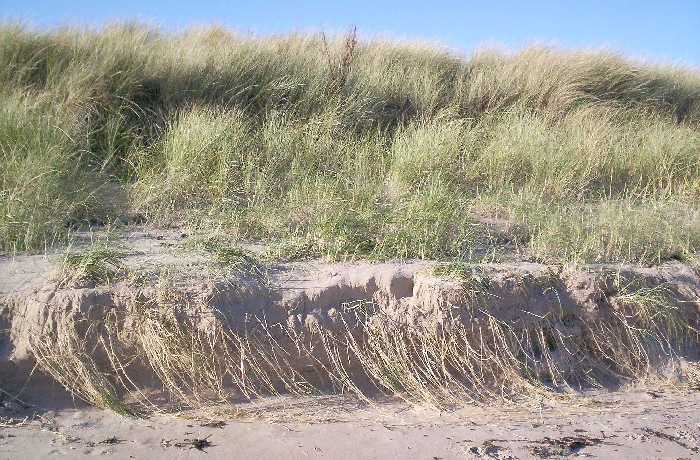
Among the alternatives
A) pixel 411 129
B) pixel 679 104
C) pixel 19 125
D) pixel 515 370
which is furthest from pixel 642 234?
pixel 679 104

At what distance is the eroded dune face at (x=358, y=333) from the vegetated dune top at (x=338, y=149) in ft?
1.43

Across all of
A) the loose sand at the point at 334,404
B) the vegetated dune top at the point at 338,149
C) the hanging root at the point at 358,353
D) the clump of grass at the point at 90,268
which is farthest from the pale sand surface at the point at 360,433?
the vegetated dune top at the point at 338,149

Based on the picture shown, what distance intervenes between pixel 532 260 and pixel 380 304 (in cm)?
125

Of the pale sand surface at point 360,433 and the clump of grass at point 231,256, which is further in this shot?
the clump of grass at point 231,256

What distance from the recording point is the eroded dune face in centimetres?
357

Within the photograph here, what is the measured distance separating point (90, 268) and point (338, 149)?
301cm

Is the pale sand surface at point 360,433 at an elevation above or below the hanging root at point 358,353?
below

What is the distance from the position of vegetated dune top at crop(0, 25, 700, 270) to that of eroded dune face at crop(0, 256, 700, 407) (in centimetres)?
44

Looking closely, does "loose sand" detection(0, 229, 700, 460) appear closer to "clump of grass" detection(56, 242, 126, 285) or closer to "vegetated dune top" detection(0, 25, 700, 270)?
"clump of grass" detection(56, 242, 126, 285)

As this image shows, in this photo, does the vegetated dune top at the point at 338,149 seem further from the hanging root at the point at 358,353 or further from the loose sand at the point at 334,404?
the hanging root at the point at 358,353

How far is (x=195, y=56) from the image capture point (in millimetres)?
7504

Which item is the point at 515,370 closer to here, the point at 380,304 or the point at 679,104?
the point at 380,304

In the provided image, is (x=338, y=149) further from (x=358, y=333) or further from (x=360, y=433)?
(x=360, y=433)

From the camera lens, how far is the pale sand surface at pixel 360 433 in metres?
3.23
